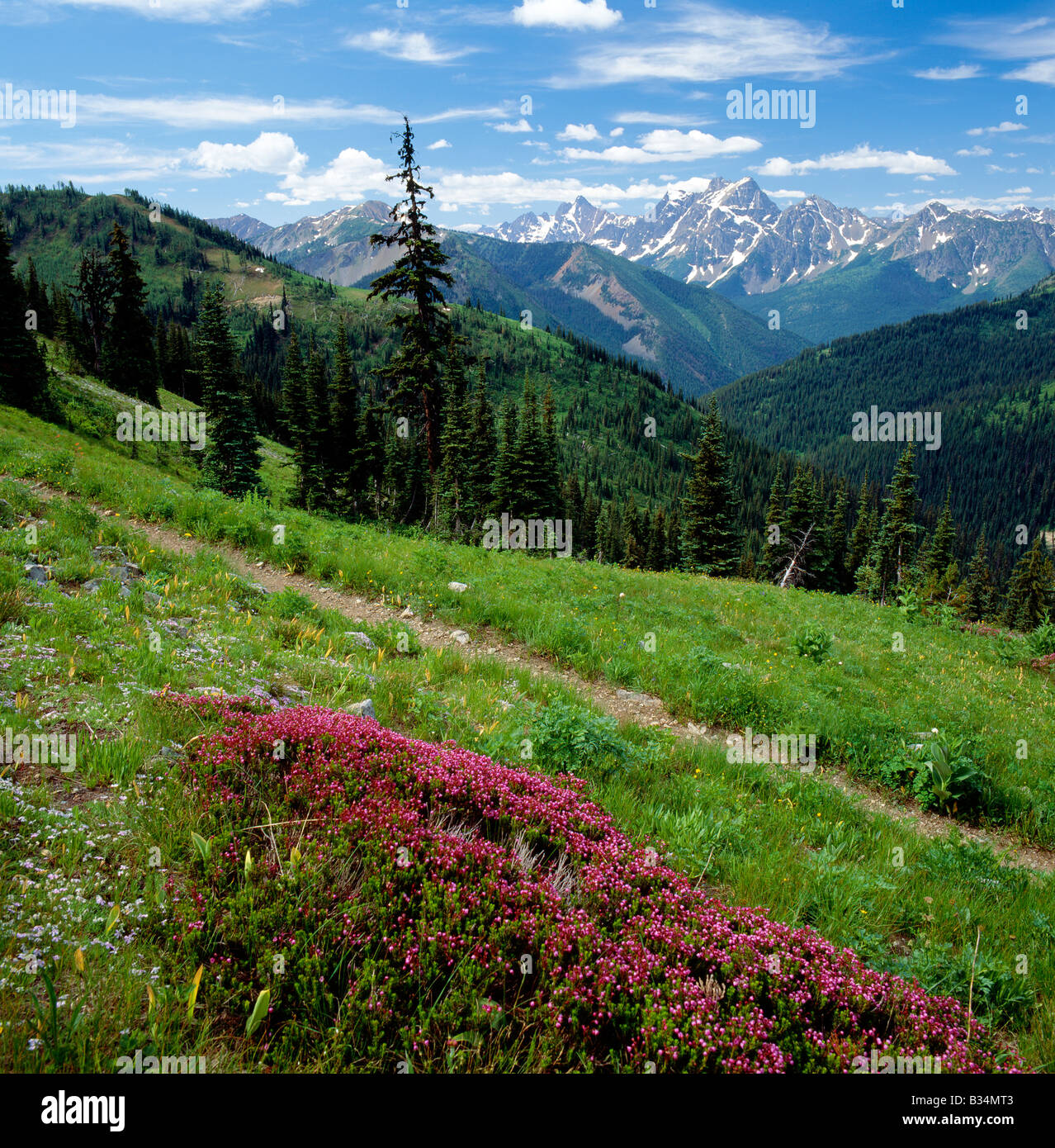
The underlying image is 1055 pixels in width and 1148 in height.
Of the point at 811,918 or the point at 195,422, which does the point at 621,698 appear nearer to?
the point at 811,918

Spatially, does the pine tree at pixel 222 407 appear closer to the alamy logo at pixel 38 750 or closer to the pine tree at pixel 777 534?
the alamy logo at pixel 38 750

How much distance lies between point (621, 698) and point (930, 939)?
17.6 feet

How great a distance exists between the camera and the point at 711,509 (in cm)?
5038

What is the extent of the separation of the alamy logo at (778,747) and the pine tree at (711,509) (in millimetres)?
41653

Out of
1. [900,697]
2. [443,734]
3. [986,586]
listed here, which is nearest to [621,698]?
[443,734]

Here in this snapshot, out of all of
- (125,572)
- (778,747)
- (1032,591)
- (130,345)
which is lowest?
(1032,591)

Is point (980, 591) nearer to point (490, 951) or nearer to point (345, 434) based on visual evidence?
point (345, 434)

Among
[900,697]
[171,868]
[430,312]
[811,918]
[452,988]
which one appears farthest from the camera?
[430,312]

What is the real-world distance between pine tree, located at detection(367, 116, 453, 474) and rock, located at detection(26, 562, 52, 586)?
19.5 m

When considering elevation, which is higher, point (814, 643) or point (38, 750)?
point (38, 750)

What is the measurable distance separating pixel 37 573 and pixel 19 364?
33.3 meters

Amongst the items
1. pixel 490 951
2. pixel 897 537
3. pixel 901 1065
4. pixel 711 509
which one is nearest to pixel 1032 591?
pixel 897 537

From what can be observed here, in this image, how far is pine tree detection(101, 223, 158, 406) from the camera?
5744 cm
